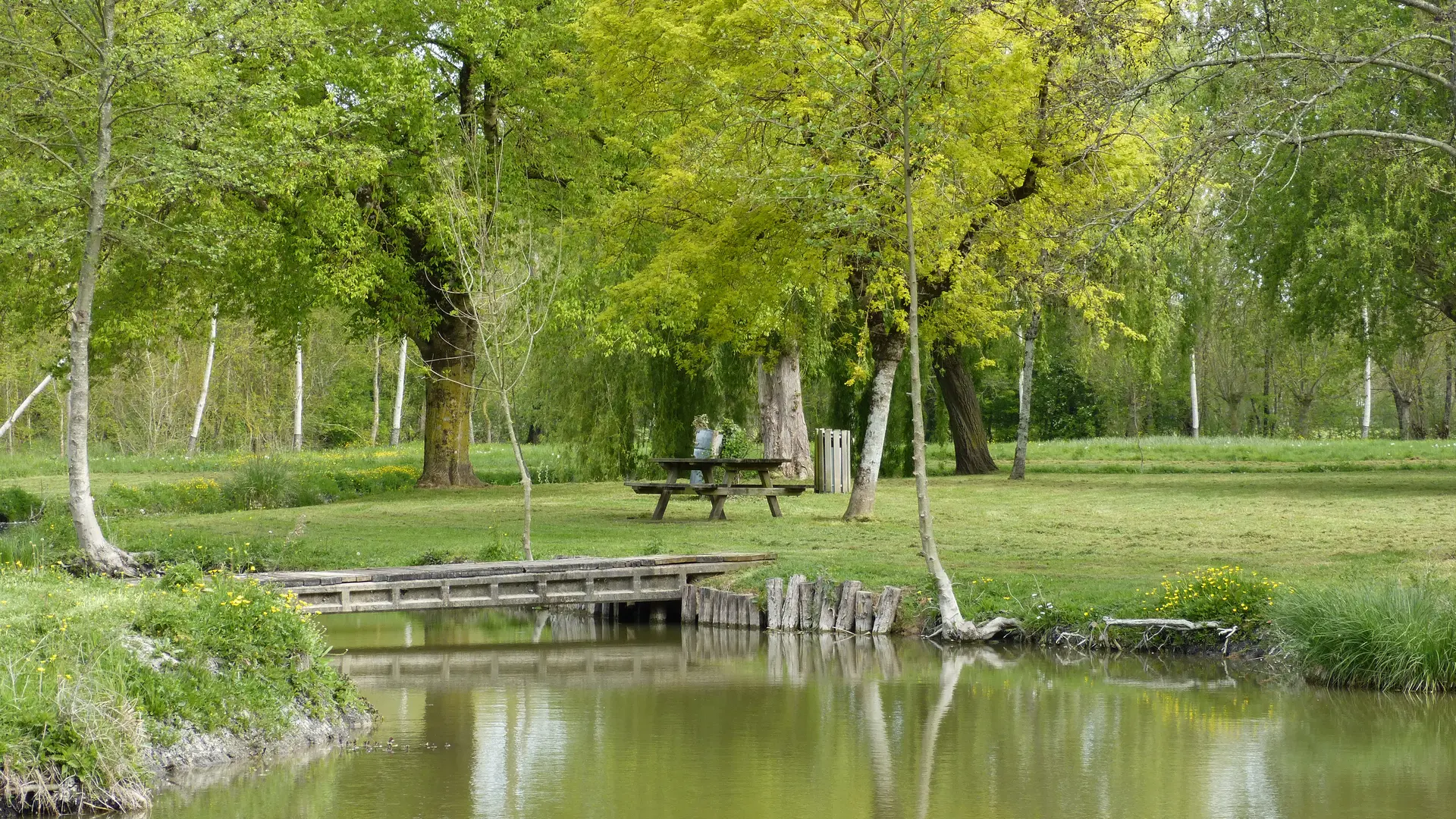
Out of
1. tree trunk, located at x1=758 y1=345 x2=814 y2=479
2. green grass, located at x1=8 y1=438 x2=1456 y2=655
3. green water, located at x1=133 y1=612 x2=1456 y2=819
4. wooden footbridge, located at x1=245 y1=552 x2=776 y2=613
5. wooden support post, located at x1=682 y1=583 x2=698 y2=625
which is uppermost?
tree trunk, located at x1=758 y1=345 x2=814 y2=479

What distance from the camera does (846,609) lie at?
15062mm

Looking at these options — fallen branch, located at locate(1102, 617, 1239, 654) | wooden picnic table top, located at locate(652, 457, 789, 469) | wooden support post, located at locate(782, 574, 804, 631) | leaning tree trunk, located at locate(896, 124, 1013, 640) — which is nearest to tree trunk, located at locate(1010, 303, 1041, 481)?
wooden picnic table top, located at locate(652, 457, 789, 469)

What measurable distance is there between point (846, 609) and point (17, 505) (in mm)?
18161

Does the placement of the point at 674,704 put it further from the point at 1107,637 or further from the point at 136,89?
the point at 136,89

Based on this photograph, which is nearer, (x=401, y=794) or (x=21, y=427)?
(x=401, y=794)

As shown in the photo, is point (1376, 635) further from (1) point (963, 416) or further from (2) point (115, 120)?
(1) point (963, 416)

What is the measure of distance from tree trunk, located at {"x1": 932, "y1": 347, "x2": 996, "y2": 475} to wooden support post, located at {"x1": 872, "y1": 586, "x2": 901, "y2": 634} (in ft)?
60.4

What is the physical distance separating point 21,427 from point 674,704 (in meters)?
45.2

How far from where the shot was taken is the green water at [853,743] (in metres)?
8.49

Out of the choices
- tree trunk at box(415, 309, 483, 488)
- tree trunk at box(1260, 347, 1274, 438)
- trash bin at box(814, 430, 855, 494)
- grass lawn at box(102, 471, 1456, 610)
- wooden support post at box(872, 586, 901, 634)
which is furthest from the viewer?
tree trunk at box(1260, 347, 1274, 438)

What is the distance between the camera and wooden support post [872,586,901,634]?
1478 cm

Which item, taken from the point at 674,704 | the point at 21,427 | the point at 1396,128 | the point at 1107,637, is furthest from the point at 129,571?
the point at 21,427

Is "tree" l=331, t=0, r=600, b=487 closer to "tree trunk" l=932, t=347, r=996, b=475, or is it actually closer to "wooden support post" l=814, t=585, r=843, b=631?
"tree trunk" l=932, t=347, r=996, b=475

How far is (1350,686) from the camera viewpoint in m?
11.9
